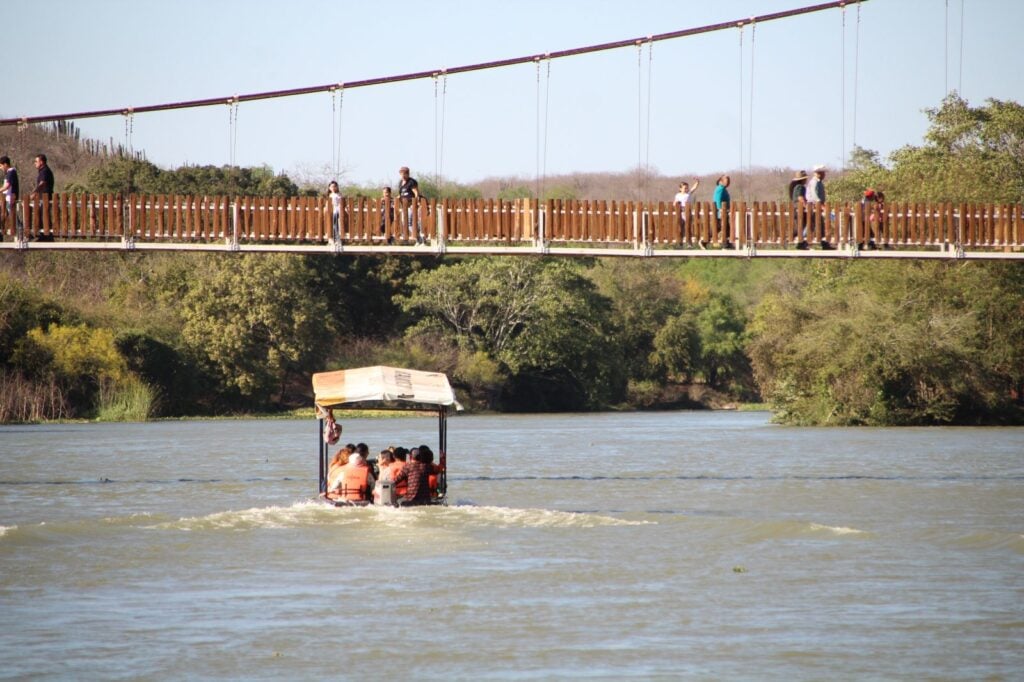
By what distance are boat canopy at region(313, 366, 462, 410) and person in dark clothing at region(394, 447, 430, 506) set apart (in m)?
1.10

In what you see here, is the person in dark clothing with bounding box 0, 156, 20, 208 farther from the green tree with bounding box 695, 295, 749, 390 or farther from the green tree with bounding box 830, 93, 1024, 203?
the green tree with bounding box 695, 295, 749, 390

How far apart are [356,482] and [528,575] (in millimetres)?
7164

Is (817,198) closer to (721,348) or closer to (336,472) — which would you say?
(336,472)

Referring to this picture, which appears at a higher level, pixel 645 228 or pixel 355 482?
pixel 645 228

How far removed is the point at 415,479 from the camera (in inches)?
1091

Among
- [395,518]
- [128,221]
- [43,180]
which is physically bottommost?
[395,518]

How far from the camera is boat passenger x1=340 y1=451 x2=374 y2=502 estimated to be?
28.1m

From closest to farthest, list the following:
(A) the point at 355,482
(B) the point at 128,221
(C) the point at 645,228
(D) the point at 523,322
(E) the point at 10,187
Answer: (A) the point at 355,482, (E) the point at 10,187, (C) the point at 645,228, (B) the point at 128,221, (D) the point at 523,322

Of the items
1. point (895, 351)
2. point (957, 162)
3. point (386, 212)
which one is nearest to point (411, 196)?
point (386, 212)

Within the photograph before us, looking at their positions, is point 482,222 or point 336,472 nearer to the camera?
point 336,472

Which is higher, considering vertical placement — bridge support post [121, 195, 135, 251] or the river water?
bridge support post [121, 195, 135, 251]

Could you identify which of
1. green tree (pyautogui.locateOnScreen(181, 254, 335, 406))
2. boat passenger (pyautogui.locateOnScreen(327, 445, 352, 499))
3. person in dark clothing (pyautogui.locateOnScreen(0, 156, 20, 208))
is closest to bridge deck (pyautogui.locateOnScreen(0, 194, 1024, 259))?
person in dark clothing (pyautogui.locateOnScreen(0, 156, 20, 208))

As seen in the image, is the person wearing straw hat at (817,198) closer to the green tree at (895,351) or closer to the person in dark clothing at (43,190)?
the person in dark clothing at (43,190)

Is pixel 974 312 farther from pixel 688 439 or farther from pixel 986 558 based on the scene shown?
pixel 986 558
